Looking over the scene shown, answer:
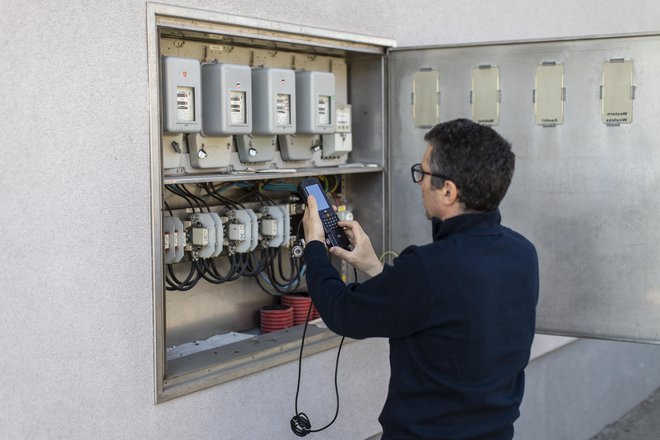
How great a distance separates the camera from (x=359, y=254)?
9.23 ft

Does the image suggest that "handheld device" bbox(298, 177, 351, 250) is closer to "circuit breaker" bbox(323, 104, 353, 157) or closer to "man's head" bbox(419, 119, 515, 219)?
"man's head" bbox(419, 119, 515, 219)

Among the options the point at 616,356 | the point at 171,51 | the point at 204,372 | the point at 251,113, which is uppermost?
the point at 171,51

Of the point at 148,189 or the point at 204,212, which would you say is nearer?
the point at 148,189

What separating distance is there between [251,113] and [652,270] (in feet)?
5.90

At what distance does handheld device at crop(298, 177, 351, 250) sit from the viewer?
2.88 meters

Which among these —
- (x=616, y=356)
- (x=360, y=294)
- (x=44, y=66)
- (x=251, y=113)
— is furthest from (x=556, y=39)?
(x=616, y=356)

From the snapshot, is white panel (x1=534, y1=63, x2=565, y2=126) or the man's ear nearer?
the man's ear

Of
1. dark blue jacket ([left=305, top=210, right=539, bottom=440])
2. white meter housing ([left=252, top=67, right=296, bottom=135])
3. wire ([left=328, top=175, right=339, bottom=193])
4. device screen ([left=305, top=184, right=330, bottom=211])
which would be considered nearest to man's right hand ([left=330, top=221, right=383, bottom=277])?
device screen ([left=305, top=184, right=330, bottom=211])

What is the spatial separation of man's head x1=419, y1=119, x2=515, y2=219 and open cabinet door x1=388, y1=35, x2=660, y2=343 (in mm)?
1437

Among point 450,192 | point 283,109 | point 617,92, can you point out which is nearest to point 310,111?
point 283,109

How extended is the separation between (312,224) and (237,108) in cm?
97

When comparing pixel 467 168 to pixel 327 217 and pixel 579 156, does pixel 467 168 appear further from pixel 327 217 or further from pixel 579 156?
pixel 579 156

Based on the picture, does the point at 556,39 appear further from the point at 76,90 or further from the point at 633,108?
the point at 76,90

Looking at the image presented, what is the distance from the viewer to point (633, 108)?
3.62 metres
